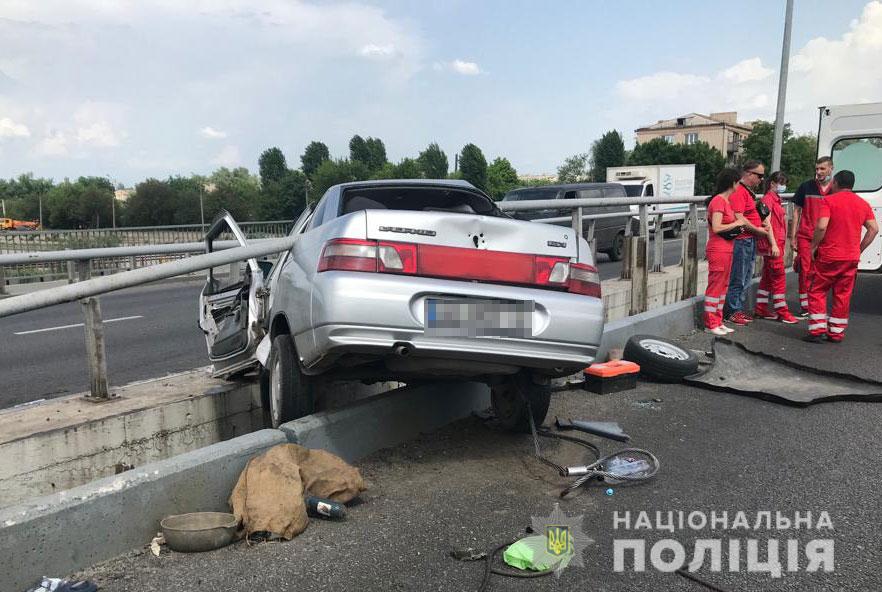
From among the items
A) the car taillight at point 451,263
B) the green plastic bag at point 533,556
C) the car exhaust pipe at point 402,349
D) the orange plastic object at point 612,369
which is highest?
the car taillight at point 451,263

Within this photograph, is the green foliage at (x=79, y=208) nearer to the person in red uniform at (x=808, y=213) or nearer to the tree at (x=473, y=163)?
the tree at (x=473, y=163)

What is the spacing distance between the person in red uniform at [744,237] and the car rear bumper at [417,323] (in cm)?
502

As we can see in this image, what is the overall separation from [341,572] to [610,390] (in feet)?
11.2

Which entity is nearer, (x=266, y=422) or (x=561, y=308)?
(x=561, y=308)

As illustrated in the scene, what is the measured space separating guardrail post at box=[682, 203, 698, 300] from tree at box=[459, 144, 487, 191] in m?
114

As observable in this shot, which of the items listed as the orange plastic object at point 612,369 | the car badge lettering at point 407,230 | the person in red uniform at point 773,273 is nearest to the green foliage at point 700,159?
the person in red uniform at point 773,273

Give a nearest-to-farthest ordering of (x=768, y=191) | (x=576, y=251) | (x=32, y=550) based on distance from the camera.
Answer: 1. (x=32, y=550)
2. (x=576, y=251)
3. (x=768, y=191)

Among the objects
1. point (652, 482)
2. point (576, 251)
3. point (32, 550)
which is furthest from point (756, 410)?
point (32, 550)

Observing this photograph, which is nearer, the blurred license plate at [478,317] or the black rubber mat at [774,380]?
the blurred license plate at [478,317]

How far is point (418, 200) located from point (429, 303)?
1.22m

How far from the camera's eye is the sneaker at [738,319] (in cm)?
905

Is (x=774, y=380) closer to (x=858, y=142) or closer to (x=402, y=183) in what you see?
(x=402, y=183)

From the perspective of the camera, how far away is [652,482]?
156 inches

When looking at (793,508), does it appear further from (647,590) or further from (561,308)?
(561,308)
